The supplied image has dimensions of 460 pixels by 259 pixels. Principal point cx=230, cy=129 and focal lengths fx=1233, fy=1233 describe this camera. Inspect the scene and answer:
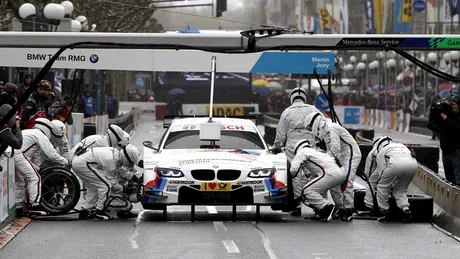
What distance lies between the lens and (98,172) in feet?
54.6

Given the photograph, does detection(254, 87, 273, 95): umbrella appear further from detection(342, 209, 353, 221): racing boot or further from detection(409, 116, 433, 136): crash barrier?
detection(342, 209, 353, 221): racing boot

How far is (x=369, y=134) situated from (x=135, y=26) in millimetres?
24667

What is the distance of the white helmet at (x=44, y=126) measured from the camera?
1717 centimetres

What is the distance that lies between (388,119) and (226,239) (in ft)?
153

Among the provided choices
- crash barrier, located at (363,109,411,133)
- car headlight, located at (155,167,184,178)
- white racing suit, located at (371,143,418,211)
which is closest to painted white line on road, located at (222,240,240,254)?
car headlight, located at (155,167,184,178)

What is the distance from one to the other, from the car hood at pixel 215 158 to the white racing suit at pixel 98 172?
0.68 m

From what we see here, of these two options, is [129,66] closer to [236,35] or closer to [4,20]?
[236,35]

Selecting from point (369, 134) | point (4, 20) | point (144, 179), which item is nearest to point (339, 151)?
point (144, 179)

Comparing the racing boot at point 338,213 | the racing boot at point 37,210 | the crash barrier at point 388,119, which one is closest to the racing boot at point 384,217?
the racing boot at point 338,213

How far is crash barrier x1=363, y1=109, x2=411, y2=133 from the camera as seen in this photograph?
5591 cm

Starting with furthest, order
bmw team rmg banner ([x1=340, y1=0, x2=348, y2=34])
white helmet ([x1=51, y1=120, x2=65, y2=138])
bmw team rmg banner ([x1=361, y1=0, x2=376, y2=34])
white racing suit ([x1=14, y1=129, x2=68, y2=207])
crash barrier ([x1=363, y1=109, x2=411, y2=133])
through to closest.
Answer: bmw team rmg banner ([x1=340, y1=0, x2=348, y2=34]) < bmw team rmg banner ([x1=361, y1=0, x2=376, y2=34]) < crash barrier ([x1=363, y1=109, x2=411, y2=133]) < white helmet ([x1=51, y1=120, x2=65, y2=138]) < white racing suit ([x1=14, y1=129, x2=68, y2=207])

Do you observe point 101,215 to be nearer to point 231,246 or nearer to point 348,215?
point 348,215

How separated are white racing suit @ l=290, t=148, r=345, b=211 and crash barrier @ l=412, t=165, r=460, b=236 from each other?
1.45 meters

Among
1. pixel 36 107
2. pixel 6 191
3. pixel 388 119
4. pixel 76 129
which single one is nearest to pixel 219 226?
pixel 6 191
